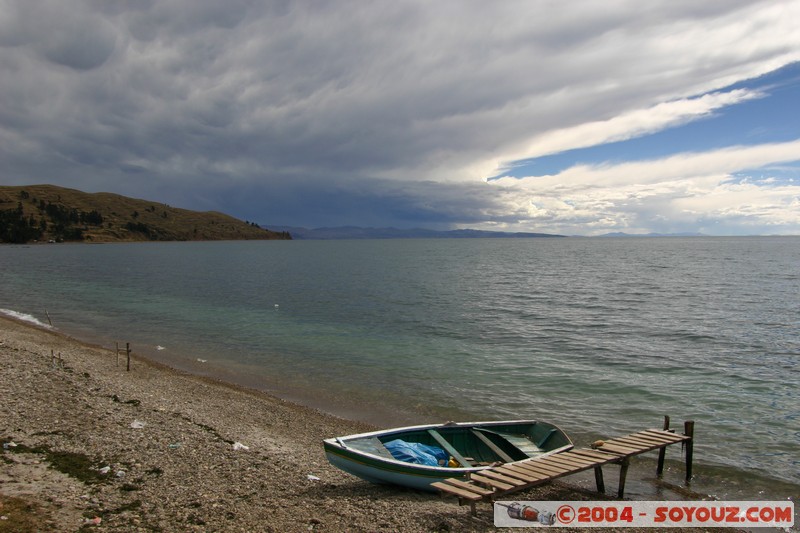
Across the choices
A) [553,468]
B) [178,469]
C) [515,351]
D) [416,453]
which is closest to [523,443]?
[553,468]

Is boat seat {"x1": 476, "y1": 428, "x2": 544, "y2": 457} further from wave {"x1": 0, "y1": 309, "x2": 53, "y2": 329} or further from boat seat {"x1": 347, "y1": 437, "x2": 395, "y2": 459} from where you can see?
wave {"x1": 0, "y1": 309, "x2": 53, "y2": 329}

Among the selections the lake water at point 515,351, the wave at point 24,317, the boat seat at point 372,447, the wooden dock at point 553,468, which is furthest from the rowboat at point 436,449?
the wave at point 24,317

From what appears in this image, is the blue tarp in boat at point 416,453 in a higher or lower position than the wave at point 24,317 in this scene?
higher

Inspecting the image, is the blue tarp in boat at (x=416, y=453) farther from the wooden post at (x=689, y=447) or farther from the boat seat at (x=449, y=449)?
the wooden post at (x=689, y=447)

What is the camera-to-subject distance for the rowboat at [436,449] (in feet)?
42.2

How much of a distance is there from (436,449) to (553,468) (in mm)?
3591

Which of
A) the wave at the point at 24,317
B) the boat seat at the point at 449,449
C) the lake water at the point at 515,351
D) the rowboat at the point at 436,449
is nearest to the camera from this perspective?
the rowboat at the point at 436,449

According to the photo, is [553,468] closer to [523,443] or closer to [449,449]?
[523,443]

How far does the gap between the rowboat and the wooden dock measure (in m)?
0.76

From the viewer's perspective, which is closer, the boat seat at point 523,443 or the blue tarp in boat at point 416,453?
the blue tarp in boat at point 416,453

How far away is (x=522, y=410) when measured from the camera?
2198 centimetres

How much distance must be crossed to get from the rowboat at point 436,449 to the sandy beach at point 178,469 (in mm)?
624

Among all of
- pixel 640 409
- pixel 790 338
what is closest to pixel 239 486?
pixel 640 409

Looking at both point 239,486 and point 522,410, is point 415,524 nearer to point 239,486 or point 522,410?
point 239,486
